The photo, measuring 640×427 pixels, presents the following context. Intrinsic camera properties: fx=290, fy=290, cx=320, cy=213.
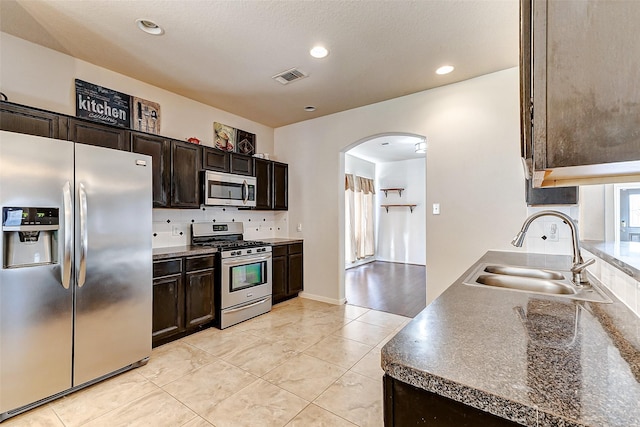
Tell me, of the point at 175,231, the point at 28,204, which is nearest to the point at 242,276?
the point at 175,231

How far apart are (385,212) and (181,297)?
19.5 ft

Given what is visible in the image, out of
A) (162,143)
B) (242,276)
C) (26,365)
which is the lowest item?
(26,365)

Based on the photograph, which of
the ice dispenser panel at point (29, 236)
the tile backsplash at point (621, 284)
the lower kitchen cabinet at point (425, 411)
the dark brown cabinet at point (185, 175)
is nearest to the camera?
the lower kitchen cabinet at point (425, 411)

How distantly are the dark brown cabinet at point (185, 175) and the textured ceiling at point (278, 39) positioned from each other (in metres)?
0.71

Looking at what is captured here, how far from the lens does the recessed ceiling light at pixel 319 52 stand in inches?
100.0

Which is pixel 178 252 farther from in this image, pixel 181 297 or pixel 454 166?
pixel 454 166

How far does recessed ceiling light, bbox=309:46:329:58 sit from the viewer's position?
2539mm

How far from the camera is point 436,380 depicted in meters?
0.66

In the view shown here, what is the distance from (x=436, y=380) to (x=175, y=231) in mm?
3485

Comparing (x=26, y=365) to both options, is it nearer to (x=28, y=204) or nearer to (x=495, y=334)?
(x=28, y=204)

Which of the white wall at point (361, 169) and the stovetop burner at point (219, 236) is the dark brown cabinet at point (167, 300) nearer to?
the stovetop burner at point (219, 236)

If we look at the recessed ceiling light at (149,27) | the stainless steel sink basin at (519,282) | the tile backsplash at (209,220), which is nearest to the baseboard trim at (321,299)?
the tile backsplash at (209,220)

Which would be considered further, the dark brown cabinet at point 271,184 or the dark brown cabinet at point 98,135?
the dark brown cabinet at point 271,184

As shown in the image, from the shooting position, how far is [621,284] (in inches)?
46.3
